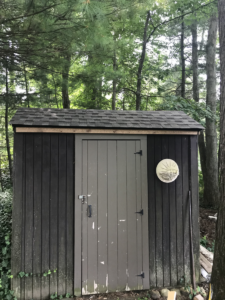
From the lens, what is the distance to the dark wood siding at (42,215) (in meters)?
3.06

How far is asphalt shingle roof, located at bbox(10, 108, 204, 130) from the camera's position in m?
3.20

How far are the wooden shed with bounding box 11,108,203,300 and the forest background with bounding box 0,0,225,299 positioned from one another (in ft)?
5.47

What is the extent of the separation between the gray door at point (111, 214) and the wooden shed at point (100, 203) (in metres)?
0.02


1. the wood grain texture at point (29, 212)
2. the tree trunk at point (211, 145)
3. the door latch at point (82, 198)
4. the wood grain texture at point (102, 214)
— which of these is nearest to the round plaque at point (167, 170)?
the wood grain texture at point (102, 214)

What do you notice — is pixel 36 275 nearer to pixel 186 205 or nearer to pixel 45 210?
pixel 45 210

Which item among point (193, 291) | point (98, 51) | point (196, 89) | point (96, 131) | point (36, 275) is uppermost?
point (196, 89)

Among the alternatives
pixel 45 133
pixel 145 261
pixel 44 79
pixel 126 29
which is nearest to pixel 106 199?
pixel 145 261

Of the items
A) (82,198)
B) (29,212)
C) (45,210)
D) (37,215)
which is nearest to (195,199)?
(82,198)

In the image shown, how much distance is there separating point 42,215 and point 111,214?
1041mm

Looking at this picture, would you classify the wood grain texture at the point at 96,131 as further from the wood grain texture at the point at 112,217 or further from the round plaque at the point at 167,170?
the round plaque at the point at 167,170

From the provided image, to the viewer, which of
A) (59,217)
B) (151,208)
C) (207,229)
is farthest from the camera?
(207,229)

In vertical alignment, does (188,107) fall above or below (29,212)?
above

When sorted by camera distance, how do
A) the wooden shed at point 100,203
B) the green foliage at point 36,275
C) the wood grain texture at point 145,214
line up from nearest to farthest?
1. the green foliage at point 36,275
2. the wooden shed at point 100,203
3. the wood grain texture at point 145,214

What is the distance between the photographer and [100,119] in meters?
3.50
